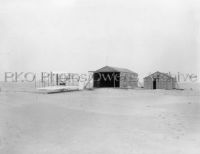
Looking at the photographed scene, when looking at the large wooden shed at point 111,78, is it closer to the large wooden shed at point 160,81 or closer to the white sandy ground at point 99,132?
the large wooden shed at point 160,81

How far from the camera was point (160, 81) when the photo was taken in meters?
39.8

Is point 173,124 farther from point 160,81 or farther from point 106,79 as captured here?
point 106,79

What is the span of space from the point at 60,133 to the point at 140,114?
18.2 ft

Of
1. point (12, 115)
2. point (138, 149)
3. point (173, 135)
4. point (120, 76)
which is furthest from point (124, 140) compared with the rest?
point (120, 76)

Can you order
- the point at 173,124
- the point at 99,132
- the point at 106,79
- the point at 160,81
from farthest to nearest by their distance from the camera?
the point at 106,79 → the point at 160,81 → the point at 173,124 → the point at 99,132

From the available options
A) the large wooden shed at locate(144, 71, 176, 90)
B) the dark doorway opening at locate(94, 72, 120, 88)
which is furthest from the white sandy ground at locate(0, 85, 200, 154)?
→ the dark doorway opening at locate(94, 72, 120, 88)

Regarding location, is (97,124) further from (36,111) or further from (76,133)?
(36,111)

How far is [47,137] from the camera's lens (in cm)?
→ 983

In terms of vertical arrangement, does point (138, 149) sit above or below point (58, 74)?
below

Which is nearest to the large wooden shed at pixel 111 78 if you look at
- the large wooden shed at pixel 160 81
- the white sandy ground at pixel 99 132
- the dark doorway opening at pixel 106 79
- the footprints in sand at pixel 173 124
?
the dark doorway opening at pixel 106 79

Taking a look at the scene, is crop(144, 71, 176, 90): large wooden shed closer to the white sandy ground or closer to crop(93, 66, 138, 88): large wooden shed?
crop(93, 66, 138, 88): large wooden shed

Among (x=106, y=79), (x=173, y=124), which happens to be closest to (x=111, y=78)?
(x=106, y=79)

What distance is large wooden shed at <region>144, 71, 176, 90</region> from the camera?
39656mm

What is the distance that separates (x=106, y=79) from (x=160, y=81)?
7.96 m
